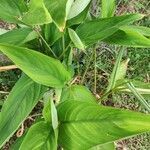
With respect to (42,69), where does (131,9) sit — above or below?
below

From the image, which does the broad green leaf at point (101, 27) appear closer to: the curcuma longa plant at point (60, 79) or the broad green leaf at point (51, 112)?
the curcuma longa plant at point (60, 79)

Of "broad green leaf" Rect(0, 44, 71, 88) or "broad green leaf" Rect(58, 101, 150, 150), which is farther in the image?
"broad green leaf" Rect(0, 44, 71, 88)

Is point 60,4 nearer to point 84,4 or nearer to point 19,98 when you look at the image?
point 84,4

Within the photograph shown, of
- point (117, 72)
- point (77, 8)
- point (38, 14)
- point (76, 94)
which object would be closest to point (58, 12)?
point (38, 14)

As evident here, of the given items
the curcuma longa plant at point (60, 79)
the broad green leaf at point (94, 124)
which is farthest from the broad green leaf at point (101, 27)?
the broad green leaf at point (94, 124)

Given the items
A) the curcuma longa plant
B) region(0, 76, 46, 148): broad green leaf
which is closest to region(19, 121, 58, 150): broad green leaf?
the curcuma longa plant

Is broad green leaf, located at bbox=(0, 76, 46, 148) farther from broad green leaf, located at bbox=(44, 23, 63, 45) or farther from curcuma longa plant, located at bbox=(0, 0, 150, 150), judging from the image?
broad green leaf, located at bbox=(44, 23, 63, 45)

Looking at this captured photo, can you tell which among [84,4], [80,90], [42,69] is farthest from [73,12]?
[80,90]
